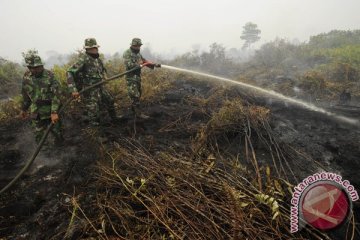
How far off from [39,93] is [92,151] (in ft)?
4.53

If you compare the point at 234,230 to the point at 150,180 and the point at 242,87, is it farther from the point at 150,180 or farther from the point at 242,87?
the point at 242,87

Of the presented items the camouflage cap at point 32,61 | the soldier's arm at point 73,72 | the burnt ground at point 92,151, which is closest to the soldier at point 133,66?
the burnt ground at point 92,151

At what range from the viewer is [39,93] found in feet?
16.1

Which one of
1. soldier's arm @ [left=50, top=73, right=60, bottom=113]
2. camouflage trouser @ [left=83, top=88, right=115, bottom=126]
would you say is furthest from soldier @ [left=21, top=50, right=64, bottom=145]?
camouflage trouser @ [left=83, top=88, right=115, bottom=126]

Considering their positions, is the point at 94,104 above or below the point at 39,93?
below

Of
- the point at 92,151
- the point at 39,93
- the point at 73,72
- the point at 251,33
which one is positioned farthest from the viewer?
the point at 251,33

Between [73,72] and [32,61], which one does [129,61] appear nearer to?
[73,72]

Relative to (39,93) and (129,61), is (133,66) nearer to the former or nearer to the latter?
(129,61)

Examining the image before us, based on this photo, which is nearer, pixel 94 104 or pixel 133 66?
pixel 94 104

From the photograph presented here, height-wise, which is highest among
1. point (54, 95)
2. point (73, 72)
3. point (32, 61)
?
point (32, 61)

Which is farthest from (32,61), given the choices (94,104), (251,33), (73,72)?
(251,33)

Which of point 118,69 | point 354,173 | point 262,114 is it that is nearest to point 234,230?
point 354,173

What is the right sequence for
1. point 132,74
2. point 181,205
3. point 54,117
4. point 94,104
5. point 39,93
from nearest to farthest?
point 181,205
point 54,117
point 39,93
point 94,104
point 132,74

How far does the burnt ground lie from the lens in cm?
365
